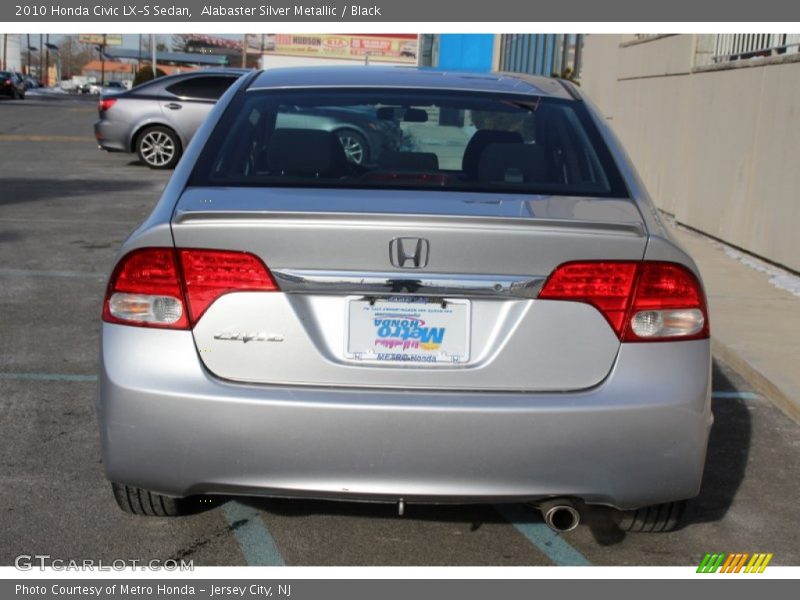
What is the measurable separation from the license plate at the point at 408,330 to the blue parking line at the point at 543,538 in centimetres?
102

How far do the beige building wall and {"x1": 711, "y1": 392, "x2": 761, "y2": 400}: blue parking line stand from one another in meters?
3.86

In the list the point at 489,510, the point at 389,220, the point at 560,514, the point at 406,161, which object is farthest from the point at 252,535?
the point at 406,161

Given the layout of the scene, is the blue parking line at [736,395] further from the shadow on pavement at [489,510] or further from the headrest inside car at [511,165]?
the headrest inside car at [511,165]

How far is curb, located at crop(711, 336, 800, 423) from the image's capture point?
20.2 ft

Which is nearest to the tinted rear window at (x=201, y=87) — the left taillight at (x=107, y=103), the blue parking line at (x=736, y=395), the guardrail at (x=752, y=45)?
the left taillight at (x=107, y=103)

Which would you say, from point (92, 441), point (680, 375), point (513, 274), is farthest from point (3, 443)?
point (680, 375)

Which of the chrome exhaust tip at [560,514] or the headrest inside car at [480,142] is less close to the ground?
the headrest inside car at [480,142]

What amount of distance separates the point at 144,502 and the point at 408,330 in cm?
124

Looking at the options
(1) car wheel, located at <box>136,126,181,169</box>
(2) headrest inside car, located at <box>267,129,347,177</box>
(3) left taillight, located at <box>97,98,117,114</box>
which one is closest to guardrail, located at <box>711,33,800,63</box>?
(2) headrest inside car, located at <box>267,129,347,177</box>

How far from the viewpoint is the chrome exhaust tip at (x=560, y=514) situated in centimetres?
366

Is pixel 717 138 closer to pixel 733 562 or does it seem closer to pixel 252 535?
pixel 733 562

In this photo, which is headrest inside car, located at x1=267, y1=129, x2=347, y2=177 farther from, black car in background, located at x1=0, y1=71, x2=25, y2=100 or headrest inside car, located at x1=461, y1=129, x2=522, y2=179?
black car in background, located at x1=0, y1=71, x2=25, y2=100
